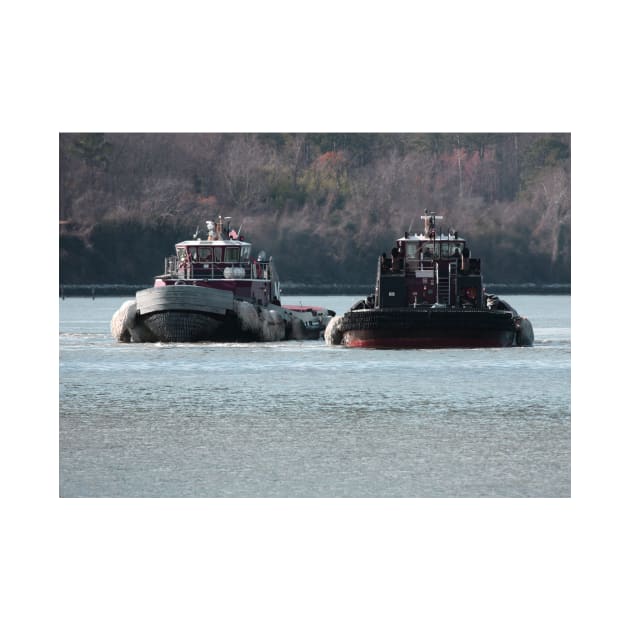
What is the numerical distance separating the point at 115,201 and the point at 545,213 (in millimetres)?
Answer: 26677

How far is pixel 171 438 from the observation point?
2703cm

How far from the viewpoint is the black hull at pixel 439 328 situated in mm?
49812

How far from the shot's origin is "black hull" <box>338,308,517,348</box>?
49812 mm

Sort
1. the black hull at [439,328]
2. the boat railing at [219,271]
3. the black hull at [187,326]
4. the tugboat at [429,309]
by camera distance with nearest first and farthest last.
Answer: the black hull at [439,328]
the tugboat at [429,309]
the black hull at [187,326]
the boat railing at [219,271]

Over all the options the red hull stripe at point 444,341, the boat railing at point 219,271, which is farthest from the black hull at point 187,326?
the red hull stripe at point 444,341

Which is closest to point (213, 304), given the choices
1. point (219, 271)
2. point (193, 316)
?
point (193, 316)

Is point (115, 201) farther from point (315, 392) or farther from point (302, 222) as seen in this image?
point (315, 392)

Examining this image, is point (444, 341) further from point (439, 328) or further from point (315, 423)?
point (315, 423)

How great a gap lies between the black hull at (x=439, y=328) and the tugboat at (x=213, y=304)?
7004mm

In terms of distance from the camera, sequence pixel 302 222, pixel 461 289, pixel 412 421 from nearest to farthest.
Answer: pixel 412 421 < pixel 461 289 < pixel 302 222

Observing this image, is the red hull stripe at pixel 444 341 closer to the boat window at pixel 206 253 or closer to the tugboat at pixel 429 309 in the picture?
the tugboat at pixel 429 309

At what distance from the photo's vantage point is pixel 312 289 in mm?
108875

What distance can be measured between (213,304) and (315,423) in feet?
82.9
